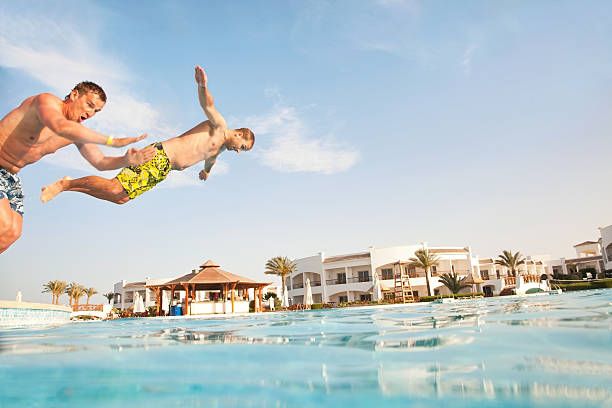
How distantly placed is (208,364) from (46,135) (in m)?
2.37

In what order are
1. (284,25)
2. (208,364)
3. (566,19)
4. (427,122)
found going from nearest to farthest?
(208,364), (566,19), (284,25), (427,122)

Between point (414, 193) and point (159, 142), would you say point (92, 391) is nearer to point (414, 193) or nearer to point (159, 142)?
point (159, 142)

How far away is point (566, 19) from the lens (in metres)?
10.8

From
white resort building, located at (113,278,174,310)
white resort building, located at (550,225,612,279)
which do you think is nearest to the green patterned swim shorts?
white resort building, located at (113,278,174,310)

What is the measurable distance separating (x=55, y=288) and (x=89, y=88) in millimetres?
58539

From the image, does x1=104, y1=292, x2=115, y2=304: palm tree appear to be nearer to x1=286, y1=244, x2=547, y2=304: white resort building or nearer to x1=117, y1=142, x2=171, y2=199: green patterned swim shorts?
x1=286, y1=244, x2=547, y2=304: white resort building

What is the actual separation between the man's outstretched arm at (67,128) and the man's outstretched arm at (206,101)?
4.59 feet

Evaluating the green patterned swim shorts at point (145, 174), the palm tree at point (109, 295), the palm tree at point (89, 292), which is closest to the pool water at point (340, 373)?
the green patterned swim shorts at point (145, 174)

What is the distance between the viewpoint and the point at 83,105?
10.2ft

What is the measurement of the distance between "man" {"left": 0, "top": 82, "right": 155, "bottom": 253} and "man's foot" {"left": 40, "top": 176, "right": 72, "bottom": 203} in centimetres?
23

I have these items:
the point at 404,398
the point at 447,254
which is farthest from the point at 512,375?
the point at 447,254

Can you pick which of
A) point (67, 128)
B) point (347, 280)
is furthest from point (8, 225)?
point (347, 280)

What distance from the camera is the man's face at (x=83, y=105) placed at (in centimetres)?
309

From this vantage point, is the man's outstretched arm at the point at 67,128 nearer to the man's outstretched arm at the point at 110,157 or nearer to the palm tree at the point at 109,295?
the man's outstretched arm at the point at 110,157
